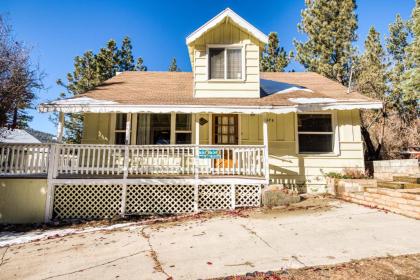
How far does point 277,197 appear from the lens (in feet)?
28.2

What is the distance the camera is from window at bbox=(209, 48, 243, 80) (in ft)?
35.2

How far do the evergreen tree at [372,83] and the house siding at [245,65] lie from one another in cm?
845

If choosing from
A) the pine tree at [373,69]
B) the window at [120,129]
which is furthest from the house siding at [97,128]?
the pine tree at [373,69]

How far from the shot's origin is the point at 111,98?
10047 millimetres

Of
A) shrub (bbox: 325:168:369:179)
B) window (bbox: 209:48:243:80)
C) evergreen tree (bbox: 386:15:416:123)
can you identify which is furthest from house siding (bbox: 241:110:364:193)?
evergreen tree (bbox: 386:15:416:123)

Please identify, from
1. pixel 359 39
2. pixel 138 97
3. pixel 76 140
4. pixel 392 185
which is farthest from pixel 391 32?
pixel 76 140

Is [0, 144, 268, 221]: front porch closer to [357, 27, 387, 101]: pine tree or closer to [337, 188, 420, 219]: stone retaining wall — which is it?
[337, 188, 420, 219]: stone retaining wall

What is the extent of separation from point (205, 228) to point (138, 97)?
585 centimetres

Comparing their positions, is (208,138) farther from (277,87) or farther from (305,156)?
(277,87)

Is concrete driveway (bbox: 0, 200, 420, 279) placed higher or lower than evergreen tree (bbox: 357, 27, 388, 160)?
A: lower

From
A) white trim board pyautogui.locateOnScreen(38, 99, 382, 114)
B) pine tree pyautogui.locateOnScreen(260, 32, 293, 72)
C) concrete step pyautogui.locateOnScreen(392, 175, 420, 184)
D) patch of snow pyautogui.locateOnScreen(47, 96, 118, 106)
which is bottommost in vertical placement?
concrete step pyautogui.locateOnScreen(392, 175, 420, 184)

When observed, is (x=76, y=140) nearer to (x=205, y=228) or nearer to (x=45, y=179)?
(x=45, y=179)

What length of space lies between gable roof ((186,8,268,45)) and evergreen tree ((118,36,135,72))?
17006 mm

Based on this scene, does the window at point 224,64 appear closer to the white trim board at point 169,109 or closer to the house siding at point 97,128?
the white trim board at point 169,109
